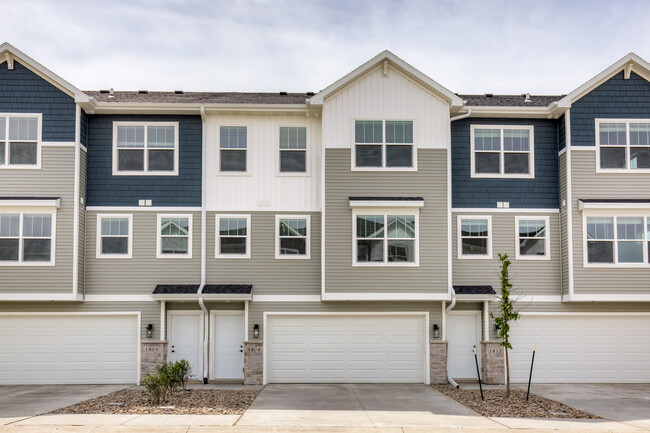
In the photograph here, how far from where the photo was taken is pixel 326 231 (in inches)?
742

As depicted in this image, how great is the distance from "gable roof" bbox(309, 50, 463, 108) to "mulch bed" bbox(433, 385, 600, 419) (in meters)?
7.78

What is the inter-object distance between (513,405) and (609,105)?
931 cm

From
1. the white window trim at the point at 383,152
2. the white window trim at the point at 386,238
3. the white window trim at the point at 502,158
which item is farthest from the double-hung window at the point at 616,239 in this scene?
the white window trim at the point at 383,152

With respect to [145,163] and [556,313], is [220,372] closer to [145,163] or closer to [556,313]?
[145,163]

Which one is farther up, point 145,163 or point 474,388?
point 145,163

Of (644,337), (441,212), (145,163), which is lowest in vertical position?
(644,337)

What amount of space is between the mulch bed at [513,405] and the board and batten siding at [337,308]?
7.93ft

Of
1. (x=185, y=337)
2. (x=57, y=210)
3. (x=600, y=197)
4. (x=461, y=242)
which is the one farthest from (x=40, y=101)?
(x=600, y=197)

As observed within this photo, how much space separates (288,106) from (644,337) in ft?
40.1

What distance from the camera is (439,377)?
62.3 ft

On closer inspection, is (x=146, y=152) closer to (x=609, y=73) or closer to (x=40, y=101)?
(x=40, y=101)

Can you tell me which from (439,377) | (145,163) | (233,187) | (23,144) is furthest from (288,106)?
(439,377)

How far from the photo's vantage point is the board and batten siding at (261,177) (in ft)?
64.0

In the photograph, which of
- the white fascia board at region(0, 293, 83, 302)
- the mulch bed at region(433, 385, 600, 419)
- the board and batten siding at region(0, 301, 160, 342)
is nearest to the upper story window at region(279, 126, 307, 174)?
the board and batten siding at region(0, 301, 160, 342)
